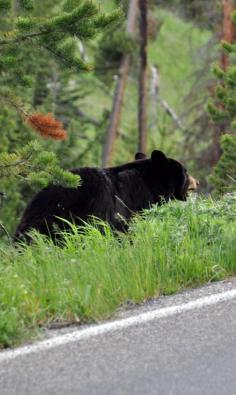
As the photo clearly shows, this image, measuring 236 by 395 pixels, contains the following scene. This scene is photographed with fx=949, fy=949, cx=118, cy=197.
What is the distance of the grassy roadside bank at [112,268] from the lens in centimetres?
538

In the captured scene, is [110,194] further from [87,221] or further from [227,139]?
[227,139]

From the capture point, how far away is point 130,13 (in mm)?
30531

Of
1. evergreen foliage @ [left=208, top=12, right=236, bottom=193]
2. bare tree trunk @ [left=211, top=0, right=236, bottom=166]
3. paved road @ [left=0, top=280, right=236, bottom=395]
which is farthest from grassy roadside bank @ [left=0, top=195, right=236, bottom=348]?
bare tree trunk @ [left=211, top=0, right=236, bottom=166]

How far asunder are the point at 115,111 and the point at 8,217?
8.90m

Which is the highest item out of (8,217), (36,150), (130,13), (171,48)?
(36,150)

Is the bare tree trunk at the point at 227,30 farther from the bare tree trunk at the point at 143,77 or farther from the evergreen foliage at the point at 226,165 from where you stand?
the evergreen foliage at the point at 226,165

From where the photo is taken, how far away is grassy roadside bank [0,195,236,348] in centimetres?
538

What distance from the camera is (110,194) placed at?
9508 millimetres

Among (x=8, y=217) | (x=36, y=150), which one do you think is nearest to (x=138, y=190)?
(x=36, y=150)

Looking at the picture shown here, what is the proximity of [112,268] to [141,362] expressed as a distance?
1.48m

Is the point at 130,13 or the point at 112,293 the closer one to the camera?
the point at 112,293

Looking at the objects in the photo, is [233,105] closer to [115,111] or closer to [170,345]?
[170,345]

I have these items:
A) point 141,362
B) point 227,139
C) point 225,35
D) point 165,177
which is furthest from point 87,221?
point 225,35

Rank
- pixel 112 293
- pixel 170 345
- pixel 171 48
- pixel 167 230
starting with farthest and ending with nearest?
1. pixel 171 48
2. pixel 167 230
3. pixel 112 293
4. pixel 170 345
